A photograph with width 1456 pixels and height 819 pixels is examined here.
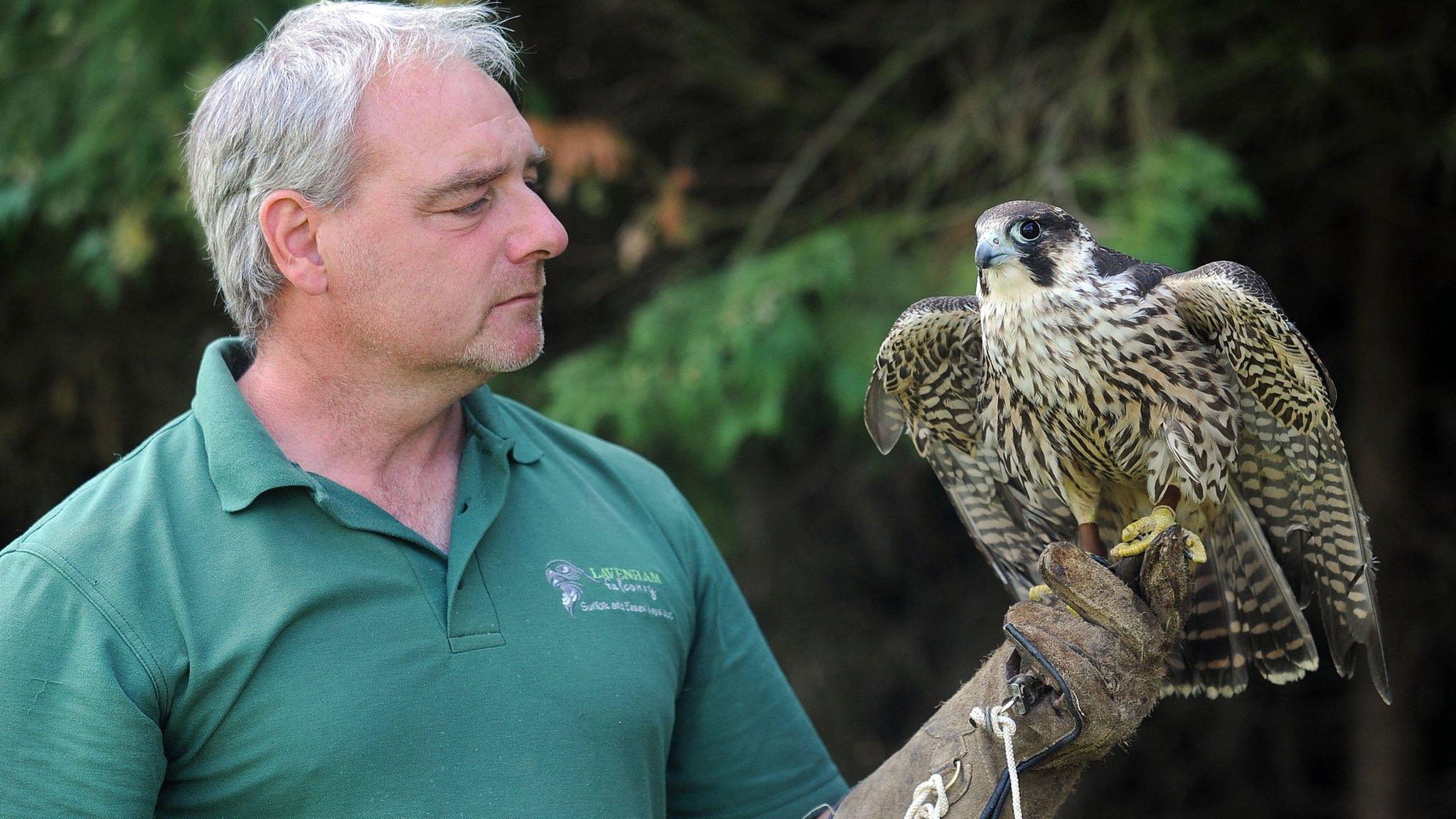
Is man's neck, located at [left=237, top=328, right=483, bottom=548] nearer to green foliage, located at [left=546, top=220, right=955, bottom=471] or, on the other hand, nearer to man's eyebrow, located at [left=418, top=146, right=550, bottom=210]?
man's eyebrow, located at [left=418, top=146, right=550, bottom=210]

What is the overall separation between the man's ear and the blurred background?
1401 millimetres

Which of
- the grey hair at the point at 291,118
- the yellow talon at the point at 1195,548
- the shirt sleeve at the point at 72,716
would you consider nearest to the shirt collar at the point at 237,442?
the grey hair at the point at 291,118

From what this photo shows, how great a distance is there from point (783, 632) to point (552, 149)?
2.18 m

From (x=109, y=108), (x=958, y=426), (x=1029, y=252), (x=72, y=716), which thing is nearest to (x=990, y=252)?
(x=1029, y=252)

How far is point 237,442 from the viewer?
5.60 ft

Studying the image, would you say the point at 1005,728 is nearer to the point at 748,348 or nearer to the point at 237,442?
the point at 237,442

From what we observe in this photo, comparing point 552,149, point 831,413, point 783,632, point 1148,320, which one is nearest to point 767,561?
point 783,632

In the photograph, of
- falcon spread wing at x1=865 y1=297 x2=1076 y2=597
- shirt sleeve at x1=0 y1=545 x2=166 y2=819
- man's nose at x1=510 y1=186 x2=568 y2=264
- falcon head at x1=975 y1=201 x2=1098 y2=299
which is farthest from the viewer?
falcon spread wing at x1=865 y1=297 x2=1076 y2=597

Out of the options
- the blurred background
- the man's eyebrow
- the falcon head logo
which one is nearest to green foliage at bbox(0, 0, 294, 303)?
the blurred background

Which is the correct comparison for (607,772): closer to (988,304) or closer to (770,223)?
(988,304)

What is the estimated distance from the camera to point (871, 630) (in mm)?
4988

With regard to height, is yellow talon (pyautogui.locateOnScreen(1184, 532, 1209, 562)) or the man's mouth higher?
the man's mouth

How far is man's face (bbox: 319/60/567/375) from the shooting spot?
1.82m

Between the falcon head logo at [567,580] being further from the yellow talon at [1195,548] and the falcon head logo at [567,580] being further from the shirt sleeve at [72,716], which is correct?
the yellow talon at [1195,548]
